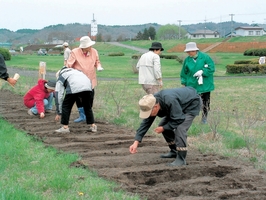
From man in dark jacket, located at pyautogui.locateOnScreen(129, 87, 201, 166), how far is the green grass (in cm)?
96

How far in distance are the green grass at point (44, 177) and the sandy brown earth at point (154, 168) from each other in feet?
0.92

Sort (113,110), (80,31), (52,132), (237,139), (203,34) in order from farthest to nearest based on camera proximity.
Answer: (80,31) → (203,34) → (113,110) → (52,132) → (237,139)

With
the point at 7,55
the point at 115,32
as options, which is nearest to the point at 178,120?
the point at 7,55

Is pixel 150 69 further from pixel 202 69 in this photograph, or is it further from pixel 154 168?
pixel 154 168

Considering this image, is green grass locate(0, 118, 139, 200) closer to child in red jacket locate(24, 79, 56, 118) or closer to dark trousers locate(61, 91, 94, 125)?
dark trousers locate(61, 91, 94, 125)

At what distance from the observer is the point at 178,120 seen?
20.4 feet

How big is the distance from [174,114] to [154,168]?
74 cm

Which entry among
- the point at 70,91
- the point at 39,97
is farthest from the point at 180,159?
the point at 39,97

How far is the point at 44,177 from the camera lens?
5.43 meters

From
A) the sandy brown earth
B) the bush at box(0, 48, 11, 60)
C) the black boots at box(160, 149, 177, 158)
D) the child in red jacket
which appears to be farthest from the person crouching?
the bush at box(0, 48, 11, 60)

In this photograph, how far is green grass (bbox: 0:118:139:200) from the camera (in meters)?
4.73

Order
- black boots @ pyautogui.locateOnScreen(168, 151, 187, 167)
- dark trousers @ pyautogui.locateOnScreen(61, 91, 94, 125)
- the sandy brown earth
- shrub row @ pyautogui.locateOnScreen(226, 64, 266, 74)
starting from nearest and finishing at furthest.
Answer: the sandy brown earth, black boots @ pyautogui.locateOnScreen(168, 151, 187, 167), dark trousers @ pyautogui.locateOnScreen(61, 91, 94, 125), shrub row @ pyautogui.locateOnScreen(226, 64, 266, 74)

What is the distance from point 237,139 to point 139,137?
2.29 m

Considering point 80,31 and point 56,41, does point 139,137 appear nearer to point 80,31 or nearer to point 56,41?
point 56,41
